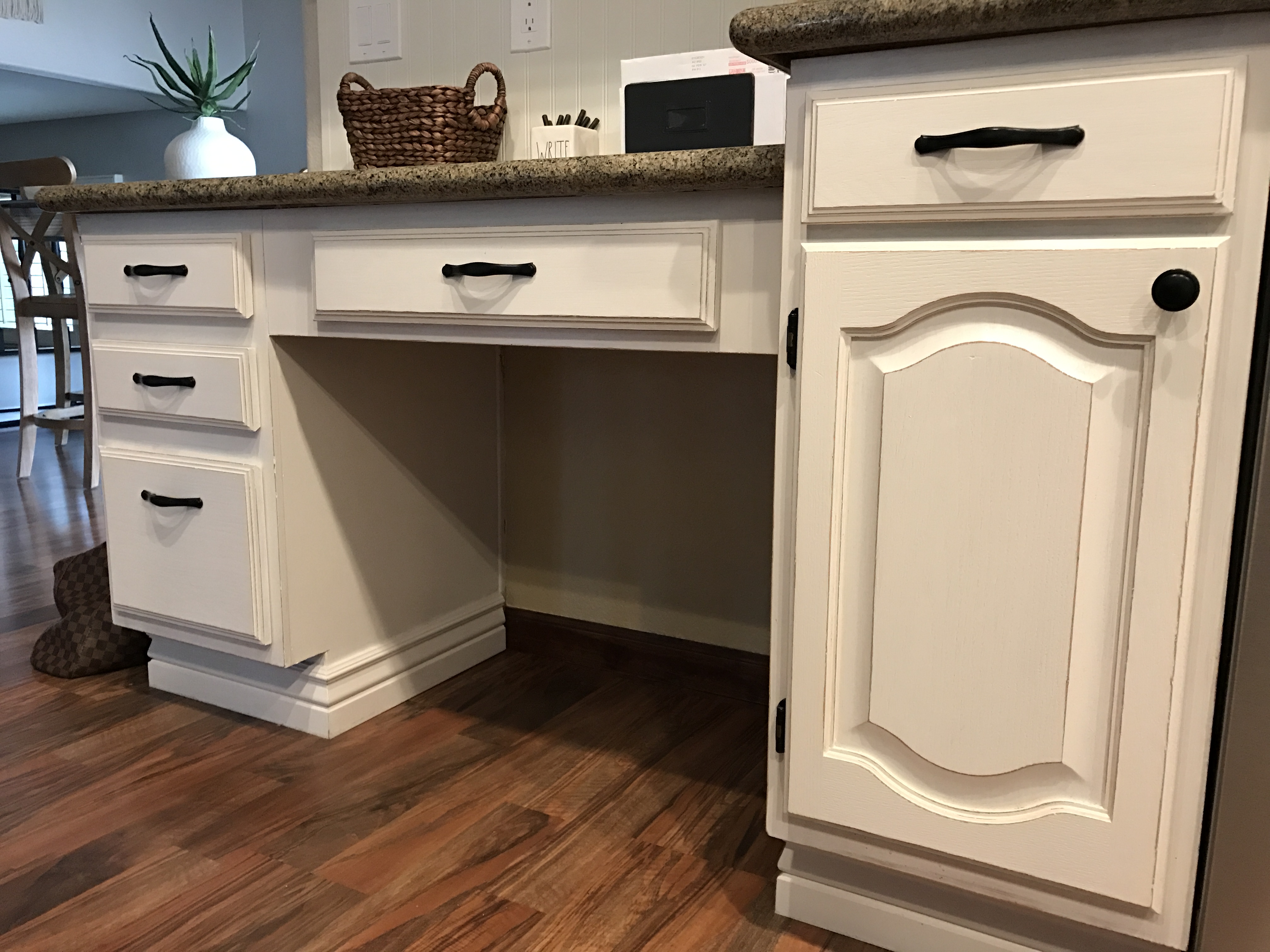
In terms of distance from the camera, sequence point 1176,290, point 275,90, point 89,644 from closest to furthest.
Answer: point 1176,290
point 89,644
point 275,90

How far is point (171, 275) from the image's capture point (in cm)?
156

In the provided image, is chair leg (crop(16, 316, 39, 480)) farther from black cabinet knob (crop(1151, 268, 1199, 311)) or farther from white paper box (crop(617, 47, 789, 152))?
black cabinet knob (crop(1151, 268, 1199, 311))

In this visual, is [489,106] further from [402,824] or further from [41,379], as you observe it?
[41,379]

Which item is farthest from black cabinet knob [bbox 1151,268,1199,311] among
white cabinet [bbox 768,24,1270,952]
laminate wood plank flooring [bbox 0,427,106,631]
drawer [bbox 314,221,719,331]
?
laminate wood plank flooring [bbox 0,427,106,631]

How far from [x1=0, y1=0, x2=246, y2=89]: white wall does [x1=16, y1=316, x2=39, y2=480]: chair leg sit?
6.77 ft

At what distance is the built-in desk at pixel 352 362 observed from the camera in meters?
1.15

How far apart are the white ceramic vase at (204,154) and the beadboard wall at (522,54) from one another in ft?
0.83

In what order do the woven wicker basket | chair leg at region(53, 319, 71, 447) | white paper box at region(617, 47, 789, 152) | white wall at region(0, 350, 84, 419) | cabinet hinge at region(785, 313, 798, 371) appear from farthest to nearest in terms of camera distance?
white wall at region(0, 350, 84, 419)
chair leg at region(53, 319, 71, 447)
the woven wicker basket
white paper box at region(617, 47, 789, 152)
cabinet hinge at region(785, 313, 798, 371)

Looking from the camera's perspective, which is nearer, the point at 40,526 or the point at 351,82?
the point at 351,82

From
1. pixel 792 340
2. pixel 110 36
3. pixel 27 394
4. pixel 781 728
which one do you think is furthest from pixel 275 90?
pixel 781 728

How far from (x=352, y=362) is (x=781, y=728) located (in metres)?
0.96

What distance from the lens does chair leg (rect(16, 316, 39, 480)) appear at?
3.85 metres

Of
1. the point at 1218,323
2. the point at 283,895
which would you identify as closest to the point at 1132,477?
the point at 1218,323

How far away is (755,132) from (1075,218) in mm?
700
